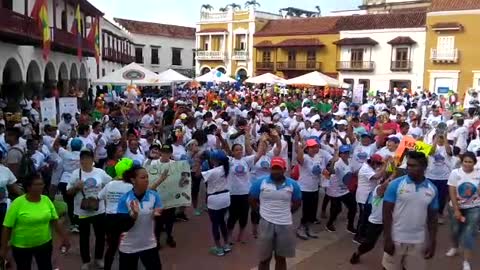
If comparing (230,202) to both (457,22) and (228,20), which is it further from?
(228,20)

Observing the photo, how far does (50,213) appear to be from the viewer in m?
5.09

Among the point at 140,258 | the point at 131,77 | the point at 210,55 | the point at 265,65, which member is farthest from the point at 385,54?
the point at 140,258

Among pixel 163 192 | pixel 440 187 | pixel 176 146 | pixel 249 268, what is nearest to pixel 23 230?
pixel 163 192

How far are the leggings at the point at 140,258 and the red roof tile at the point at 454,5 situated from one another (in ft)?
119

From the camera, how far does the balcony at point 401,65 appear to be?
3972 centimetres

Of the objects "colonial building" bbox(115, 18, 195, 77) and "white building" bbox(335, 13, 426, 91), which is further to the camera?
"colonial building" bbox(115, 18, 195, 77)

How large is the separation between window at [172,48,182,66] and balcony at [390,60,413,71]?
27783mm

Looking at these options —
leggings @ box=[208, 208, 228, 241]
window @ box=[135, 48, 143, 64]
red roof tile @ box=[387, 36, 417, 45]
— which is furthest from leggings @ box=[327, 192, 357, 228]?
window @ box=[135, 48, 143, 64]

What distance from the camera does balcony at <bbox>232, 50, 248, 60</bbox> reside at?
49.7 metres

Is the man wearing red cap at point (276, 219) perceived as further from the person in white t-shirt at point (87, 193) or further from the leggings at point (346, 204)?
the leggings at point (346, 204)

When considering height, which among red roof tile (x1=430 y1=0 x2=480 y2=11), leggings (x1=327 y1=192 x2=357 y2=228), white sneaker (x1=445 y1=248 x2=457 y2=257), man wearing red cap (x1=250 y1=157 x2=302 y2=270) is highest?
red roof tile (x1=430 y1=0 x2=480 y2=11)

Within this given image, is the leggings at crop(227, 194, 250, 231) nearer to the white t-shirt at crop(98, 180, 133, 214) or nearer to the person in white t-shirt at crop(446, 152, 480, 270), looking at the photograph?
the white t-shirt at crop(98, 180, 133, 214)

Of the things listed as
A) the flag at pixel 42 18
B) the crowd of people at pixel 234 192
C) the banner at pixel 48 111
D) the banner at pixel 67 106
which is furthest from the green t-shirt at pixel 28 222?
the flag at pixel 42 18

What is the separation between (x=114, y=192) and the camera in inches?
224
